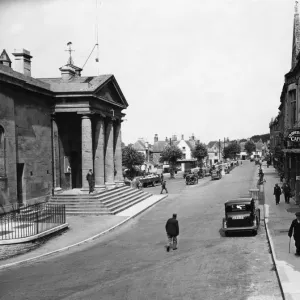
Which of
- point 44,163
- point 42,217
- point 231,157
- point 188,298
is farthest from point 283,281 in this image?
point 231,157

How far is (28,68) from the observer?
29.0 meters

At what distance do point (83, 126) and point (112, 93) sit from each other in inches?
254

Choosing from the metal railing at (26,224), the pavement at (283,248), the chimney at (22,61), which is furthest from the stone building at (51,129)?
the pavement at (283,248)

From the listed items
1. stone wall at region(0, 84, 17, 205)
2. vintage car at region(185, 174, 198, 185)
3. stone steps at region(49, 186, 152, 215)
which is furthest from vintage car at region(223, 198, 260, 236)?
vintage car at region(185, 174, 198, 185)

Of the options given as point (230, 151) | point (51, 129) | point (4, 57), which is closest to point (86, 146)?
point (51, 129)

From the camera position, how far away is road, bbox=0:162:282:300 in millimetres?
11438

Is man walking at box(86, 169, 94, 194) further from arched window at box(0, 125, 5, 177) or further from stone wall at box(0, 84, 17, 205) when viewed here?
arched window at box(0, 125, 5, 177)

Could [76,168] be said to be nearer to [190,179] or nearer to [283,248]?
[190,179]

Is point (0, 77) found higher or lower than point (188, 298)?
higher

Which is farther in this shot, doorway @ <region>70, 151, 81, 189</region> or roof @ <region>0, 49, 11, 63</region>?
doorway @ <region>70, 151, 81, 189</region>

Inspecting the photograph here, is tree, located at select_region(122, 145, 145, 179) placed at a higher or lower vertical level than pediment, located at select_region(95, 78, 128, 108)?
lower

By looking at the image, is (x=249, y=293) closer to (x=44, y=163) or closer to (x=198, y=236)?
(x=198, y=236)

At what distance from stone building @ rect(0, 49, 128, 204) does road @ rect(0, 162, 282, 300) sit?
846 cm

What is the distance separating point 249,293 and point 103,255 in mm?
6960
